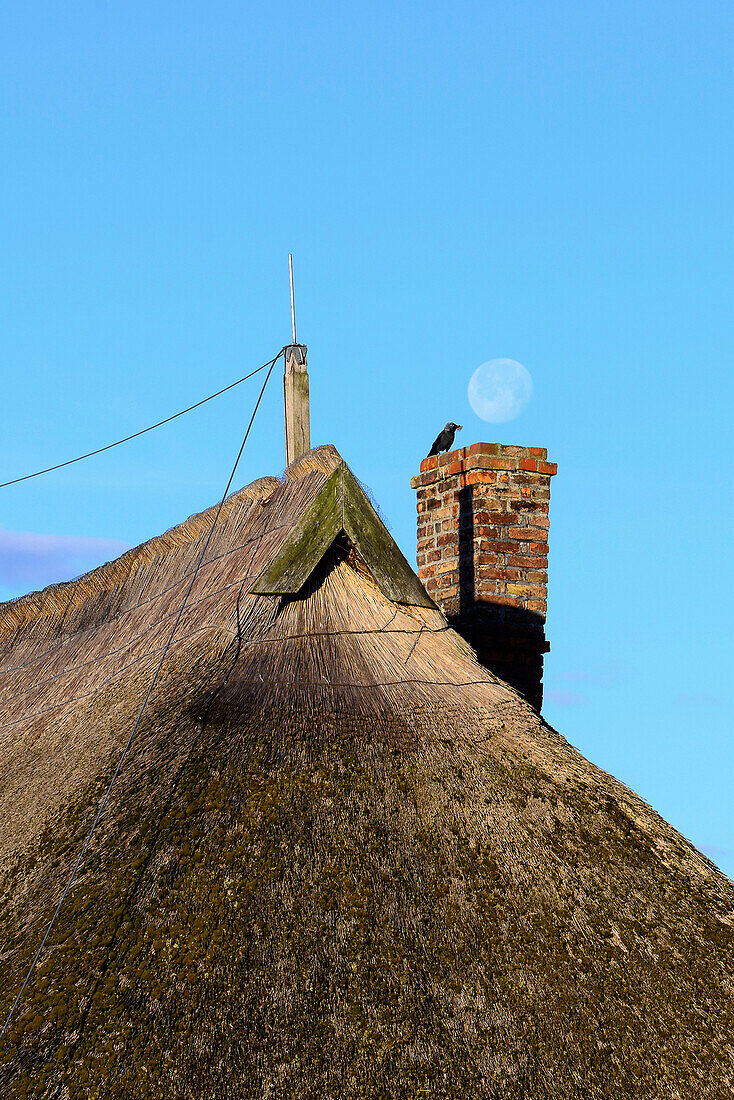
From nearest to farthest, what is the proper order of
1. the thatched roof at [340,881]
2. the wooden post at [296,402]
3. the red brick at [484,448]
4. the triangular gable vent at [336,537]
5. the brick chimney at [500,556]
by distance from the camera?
the thatched roof at [340,881], the triangular gable vent at [336,537], the wooden post at [296,402], the brick chimney at [500,556], the red brick at [484,448]

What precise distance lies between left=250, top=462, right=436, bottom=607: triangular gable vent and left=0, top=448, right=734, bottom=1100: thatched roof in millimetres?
15

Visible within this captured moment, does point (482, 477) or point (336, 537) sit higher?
point (482, 477)

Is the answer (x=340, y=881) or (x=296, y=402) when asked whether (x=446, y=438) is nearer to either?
(x=296, y=402)

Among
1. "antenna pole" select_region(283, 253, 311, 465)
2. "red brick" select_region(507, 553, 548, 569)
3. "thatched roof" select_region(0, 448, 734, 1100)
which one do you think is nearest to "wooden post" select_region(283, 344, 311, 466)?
"antenna pole" select_region(283, 253, 311, 465)

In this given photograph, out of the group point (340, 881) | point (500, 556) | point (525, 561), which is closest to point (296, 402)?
point (500, 556)

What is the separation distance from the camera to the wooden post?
620 centimetres

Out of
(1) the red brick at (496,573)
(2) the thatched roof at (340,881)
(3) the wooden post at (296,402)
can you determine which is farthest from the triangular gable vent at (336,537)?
(1) the red brick at (496,573)

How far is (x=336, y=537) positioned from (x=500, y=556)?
263cm

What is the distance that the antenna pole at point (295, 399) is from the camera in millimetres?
6203

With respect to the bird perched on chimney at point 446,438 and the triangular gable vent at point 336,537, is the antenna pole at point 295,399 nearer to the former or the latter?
the triangular gable vent at point 336,537

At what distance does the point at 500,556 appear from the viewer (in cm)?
746

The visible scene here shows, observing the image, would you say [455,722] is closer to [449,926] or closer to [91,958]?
[449,926]

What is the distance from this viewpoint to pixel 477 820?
4.10 meters

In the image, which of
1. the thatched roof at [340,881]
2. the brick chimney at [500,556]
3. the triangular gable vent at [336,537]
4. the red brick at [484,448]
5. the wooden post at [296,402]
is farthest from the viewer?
the red brick at [484,448]
